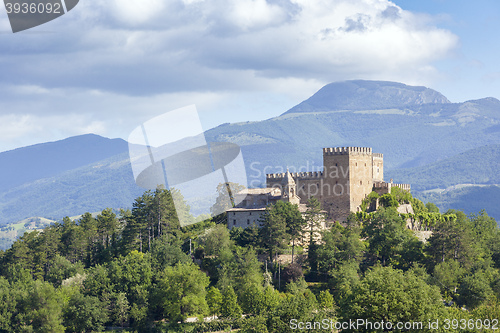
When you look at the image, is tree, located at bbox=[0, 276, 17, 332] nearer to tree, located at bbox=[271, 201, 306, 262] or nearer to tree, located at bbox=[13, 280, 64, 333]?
tree, located at bbox=[13, 280, 64, 333]

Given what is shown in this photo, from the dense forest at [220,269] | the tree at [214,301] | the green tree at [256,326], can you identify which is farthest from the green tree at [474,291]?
the tree at [214,301]

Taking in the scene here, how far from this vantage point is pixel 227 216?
8988 centimetres

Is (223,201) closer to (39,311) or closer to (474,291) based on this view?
(39,311)

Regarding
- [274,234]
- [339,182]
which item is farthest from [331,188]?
[274,234]

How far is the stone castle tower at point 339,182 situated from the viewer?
91.6m

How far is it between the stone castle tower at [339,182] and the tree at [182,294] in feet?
74.1

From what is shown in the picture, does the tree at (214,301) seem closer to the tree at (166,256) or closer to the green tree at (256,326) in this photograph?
the tree at (166,256)

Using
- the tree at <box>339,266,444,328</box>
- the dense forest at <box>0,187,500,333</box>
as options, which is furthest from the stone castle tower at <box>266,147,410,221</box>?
the tree at <box>339,266,444,328</box>

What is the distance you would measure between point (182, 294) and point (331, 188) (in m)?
29.2

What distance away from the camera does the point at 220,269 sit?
77875mm

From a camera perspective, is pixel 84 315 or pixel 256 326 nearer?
pixel 256 326

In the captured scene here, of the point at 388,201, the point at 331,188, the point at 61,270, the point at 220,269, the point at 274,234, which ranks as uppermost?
the point at 331,188

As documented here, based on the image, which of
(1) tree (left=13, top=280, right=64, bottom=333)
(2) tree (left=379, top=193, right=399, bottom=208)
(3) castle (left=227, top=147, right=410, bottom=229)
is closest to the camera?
(1) tree (left=13, top=280, right=64, bottom=333)

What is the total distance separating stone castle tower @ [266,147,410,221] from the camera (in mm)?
91562
